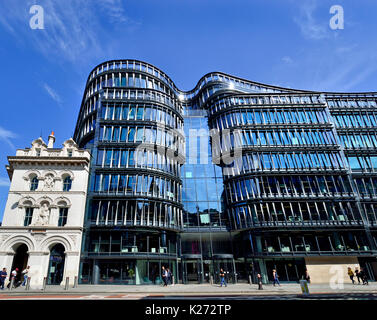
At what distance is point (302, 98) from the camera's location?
40.4 meters

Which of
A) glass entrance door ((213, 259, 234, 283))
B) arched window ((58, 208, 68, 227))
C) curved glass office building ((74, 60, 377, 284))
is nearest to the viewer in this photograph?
arched window ((58, 208, 68, 227))

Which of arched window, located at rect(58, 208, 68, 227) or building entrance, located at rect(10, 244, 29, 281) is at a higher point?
arched window, located at rect(58, 208, 68, 227)

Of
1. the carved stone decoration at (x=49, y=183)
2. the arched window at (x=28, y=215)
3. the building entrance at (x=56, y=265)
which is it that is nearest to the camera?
the building entrance at (x=56, y=265)

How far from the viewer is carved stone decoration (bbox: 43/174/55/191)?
2916cm

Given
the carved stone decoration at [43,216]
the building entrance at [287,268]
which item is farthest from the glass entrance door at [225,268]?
the carved stone decoration at [43,216]

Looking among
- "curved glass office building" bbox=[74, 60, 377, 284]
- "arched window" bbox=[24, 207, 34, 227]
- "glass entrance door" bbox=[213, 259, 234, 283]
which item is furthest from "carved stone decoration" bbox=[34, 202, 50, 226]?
"glass entrance door" bbox=[213, 259, 234, 283]

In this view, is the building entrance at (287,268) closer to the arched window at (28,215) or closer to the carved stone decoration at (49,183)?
the carved stone decoration at (49,183)

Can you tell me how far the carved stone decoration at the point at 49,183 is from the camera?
1148 inches

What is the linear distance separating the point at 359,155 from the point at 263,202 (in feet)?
58.5

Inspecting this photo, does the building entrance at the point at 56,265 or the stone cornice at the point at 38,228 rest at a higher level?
the stone cornice at the point at 38,228

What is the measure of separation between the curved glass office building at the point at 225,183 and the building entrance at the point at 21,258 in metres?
7.56

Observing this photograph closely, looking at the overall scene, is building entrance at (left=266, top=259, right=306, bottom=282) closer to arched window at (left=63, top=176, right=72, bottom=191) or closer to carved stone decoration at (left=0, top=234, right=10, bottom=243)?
arched window at (left=63, top=176, right=72, bottom=191)

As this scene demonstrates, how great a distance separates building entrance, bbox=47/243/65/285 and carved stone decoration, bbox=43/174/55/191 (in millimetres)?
7211
